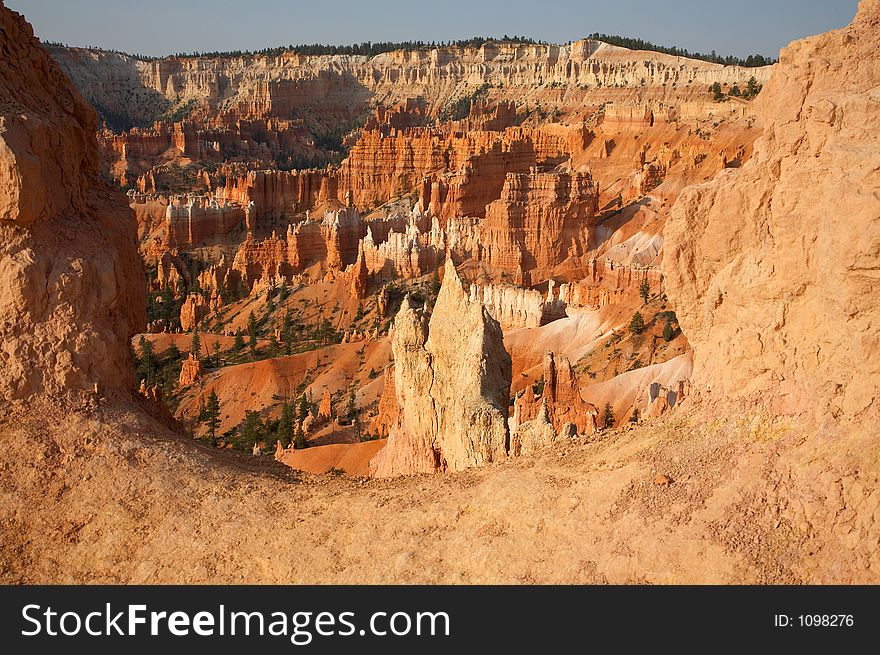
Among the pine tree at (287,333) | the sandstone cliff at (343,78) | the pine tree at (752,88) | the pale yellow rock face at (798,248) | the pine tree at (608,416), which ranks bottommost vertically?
the pine tree at (608,416)

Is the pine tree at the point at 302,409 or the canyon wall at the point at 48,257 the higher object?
the canyon wall at the point at 48,257

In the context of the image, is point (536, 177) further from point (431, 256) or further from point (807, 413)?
point (807, 413)

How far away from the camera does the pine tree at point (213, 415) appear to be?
3662 centimetres

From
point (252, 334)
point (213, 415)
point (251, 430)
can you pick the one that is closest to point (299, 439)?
point (251, 430)

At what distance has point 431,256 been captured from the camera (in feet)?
193

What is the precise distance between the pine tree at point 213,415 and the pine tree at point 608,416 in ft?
51.9

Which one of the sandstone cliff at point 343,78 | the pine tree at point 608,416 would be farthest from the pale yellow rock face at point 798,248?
the sandstone cliff at point 343,78

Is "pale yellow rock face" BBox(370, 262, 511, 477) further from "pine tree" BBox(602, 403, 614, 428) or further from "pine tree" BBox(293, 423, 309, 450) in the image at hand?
"pine tree" BBox(293, 423, 309, 450)

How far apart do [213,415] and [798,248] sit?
31556 millimetres

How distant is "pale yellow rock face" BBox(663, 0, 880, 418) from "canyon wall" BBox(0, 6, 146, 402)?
22.4ft

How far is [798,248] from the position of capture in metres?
8.70

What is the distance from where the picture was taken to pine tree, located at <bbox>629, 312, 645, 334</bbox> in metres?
36.4

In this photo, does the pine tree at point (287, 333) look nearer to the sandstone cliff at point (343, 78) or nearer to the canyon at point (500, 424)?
the canyon at point (500, 424)

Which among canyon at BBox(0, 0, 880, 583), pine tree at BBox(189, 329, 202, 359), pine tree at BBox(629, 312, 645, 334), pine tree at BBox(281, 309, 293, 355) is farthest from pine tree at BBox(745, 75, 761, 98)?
canyon at BBox(0, 0, 880, 583)
